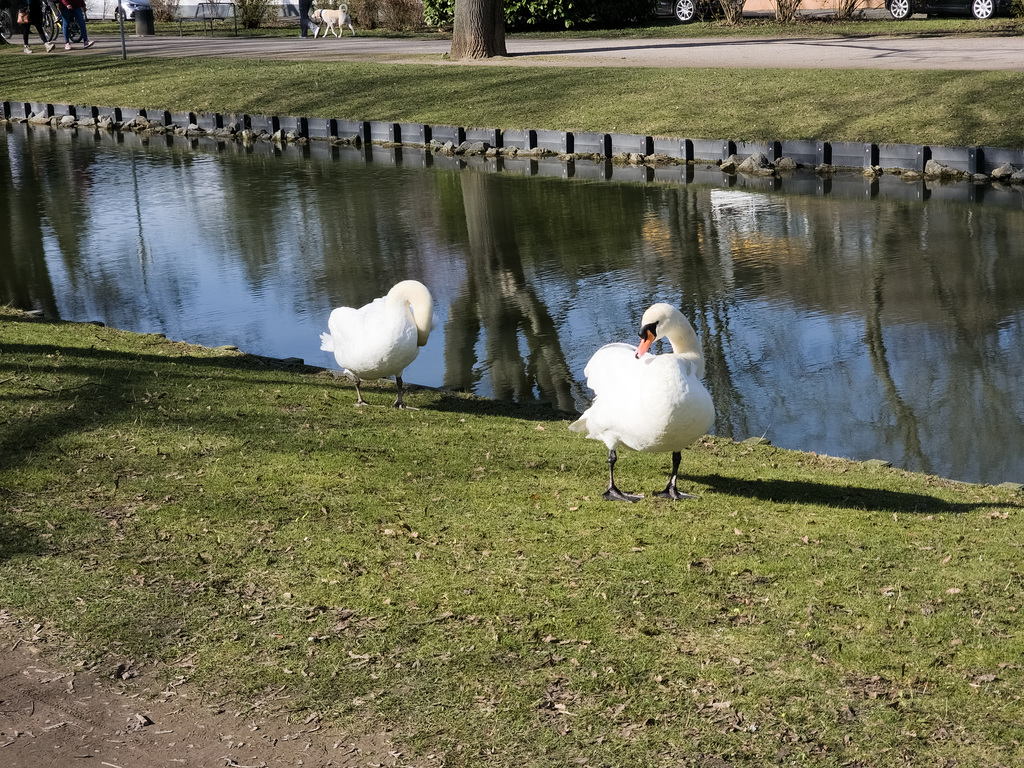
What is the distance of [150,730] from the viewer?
4.88 m

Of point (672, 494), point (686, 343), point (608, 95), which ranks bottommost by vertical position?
point (672, 494)

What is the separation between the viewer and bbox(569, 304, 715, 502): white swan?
672cm

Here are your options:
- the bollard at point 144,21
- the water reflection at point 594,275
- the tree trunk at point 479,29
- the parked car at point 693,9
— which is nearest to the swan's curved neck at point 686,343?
the water reflection at point 594,275

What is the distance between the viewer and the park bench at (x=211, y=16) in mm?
51375

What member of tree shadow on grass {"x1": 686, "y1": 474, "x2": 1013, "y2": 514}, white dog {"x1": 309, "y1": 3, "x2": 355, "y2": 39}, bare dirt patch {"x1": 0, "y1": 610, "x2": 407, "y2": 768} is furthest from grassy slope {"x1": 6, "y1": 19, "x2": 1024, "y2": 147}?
bare dirt patch {"x1": 0, "y1": 610, "x2": 407, "y2": 768}

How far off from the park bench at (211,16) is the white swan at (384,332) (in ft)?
143

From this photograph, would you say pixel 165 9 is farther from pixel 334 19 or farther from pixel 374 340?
pixel 374 340

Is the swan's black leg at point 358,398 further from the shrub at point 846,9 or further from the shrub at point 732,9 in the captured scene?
the shrub at point 846,9

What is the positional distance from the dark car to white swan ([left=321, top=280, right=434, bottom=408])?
1369 inches

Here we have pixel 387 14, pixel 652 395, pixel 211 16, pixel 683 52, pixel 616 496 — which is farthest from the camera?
pixel 211 16

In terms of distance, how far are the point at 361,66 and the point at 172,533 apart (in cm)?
2852

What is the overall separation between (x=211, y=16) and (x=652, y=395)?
51.4m

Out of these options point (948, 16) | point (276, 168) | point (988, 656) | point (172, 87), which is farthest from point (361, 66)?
point (988, 656)

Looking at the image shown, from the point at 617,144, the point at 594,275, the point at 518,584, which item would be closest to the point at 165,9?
the point at 617,144
